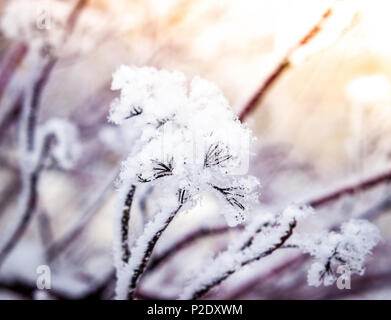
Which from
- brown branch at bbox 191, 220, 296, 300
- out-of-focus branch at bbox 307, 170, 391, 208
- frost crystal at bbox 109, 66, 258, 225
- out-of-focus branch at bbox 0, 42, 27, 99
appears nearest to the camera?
frost crystal at bbox 109, 66, 258, 225

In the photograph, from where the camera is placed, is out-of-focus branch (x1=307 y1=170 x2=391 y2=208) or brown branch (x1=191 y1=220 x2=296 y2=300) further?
out-of-focus branch (x1=307 y1=170 x2=391 y2=208)

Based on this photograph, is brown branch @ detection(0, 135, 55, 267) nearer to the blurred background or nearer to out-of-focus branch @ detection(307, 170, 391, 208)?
the blurred background

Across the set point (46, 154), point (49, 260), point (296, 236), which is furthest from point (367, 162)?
point (49, 260)

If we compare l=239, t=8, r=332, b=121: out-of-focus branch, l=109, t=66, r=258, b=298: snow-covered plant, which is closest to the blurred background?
l=239, t=8, r=332, b=121: out-of-focus branch

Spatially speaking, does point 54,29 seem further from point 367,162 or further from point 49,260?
point 367,162

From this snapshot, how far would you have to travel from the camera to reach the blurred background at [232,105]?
103cm

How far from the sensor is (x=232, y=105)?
0.96 metres

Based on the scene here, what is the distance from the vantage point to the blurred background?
3.37 feet

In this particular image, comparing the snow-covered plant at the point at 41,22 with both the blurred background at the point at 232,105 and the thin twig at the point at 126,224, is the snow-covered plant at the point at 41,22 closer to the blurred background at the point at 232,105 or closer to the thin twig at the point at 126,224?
the blurred background at the point at 232,105

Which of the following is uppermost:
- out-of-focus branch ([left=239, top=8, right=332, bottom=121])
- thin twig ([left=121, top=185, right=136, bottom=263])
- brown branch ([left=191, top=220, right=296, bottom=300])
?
out-of-focus branch ([left=239, top=8, right=332, bottom=121])

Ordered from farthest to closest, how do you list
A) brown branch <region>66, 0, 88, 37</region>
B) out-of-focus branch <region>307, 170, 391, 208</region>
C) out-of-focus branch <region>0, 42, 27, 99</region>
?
out-of-focus branch <region>0, 42, 27, 99</region>
brown branch <region>66, 0, 88, 37</region>
out-of-focus branch <region>307, 170, 391, 208</region>

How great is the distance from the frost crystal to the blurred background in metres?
0.33

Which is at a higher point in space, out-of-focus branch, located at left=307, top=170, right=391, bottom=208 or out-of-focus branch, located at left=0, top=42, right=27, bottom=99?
out-of-focus branch, located at left=0, top=42, right=27, bottom=99

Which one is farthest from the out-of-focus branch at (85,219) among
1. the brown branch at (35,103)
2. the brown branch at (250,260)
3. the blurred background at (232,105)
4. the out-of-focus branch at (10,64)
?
the out-of-focus branch at (10,64)
